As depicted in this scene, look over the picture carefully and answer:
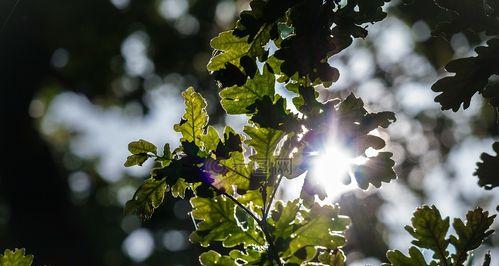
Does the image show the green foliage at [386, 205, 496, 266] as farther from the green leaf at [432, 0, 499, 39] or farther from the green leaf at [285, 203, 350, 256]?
the green leaf at [432, 0, 499, 39]

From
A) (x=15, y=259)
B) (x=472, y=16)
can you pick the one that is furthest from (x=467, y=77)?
(x=15, y=259)

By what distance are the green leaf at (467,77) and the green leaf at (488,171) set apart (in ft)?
0.65

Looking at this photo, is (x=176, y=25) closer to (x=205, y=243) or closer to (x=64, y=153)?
(x=64, y=153)

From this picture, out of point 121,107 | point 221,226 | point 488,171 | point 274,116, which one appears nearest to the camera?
point 488,171

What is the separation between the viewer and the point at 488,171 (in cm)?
133

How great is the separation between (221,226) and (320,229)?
0.29 m

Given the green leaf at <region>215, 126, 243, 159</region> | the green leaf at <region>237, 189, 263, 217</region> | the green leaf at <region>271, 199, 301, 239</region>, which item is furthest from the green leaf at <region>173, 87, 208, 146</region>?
the green leaf at <region>271, 199, 301, 239</region>

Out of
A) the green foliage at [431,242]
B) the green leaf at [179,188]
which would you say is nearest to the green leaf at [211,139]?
the green leaf at [179,188]

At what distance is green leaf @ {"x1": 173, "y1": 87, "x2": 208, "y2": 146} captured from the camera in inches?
63.8

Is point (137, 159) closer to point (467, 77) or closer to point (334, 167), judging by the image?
point (334, 167)

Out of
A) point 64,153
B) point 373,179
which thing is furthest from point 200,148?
point 64,153

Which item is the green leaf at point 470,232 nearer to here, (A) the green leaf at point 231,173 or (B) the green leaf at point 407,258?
(B) the green leaf at point 407,258

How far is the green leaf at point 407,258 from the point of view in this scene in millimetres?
1562

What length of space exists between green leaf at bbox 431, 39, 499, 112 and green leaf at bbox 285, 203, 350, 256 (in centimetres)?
44
